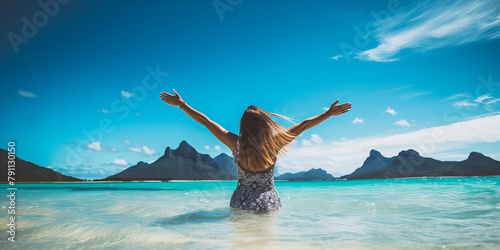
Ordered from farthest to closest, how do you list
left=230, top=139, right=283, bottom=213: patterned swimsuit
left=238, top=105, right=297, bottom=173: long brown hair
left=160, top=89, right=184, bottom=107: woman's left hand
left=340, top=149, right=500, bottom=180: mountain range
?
left=340, top=149, right=500, bottom=180: mountain range → left=160, top=89, right=184, bottom=107: woman's left hand → left=230, top=139, right=283, bottom=213: patterned swimsuit → left=238, top=105, right=297, bottom=173: long brown hair

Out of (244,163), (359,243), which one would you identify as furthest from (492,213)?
(244,163)

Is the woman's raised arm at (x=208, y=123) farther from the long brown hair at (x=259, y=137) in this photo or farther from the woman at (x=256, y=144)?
the long brown hair at (x=259, y=137)

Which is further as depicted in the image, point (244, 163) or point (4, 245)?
point (244, 163)

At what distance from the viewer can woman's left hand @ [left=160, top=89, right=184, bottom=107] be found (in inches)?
179

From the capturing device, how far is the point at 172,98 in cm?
459

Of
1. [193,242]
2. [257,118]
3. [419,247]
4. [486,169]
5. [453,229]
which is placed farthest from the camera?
[486,169]

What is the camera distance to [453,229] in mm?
3557

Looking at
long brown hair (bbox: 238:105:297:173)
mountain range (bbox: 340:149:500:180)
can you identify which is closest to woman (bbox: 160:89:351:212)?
long brown hair (bbox: 238:105:297:173)

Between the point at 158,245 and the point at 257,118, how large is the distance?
2.21 metres

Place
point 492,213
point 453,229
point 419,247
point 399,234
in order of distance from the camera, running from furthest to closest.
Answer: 1. point 492,213
2. point 453,229
3. point 399,234
4. point 419,247

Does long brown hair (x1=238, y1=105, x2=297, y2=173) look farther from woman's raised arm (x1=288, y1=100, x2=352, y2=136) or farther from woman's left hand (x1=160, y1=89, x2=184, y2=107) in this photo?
woman's left hand (x1=160, y1=89, x2=184, y2=107)

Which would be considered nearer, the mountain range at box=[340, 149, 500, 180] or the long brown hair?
the long brown hair

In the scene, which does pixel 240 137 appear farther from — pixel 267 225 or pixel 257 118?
pixel 267 225

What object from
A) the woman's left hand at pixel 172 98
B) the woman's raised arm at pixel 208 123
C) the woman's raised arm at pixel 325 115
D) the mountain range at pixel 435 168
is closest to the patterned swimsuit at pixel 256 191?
the woman's raised arm at pixel 208 123
